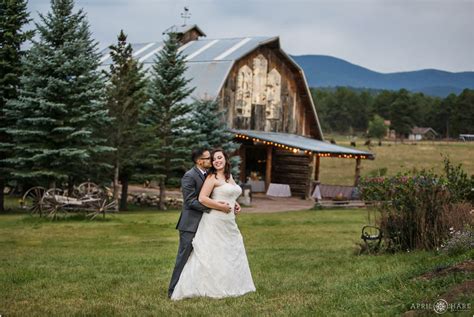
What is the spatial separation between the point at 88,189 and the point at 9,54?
5.07m

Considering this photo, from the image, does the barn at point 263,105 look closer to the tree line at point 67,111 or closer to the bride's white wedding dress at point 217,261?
the tree line at point 67,111

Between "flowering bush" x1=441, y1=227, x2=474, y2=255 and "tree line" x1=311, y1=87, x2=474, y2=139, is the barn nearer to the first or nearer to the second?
"tree line" x1=311, y1=87, x2=474, y2=139

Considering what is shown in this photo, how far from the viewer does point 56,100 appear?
74.8 feet

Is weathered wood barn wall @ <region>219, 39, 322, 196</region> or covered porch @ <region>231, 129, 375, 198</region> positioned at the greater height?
weathered wood barn wall @ <region>219, 39, 322, 196</region>

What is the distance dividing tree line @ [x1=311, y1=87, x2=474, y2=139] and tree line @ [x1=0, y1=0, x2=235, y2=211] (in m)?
15.3

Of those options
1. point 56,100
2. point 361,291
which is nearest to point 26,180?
point 56,100

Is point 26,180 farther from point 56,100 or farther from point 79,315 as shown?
point 79,315

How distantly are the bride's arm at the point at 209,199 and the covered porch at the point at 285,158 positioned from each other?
71.2 ft

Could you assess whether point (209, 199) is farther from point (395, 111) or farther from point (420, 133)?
point (395, 111)

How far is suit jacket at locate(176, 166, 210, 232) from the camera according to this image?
27.5ft

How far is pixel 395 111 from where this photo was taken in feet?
263

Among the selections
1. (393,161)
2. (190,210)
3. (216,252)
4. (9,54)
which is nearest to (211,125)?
(9,54)

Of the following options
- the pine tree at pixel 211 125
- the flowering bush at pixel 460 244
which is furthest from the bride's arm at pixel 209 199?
the pine tree at pixel 211 125

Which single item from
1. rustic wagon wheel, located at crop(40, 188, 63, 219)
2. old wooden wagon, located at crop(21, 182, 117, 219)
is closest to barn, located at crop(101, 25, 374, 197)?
old wooden wagon, located at crop(21, 182, 117, 219)
